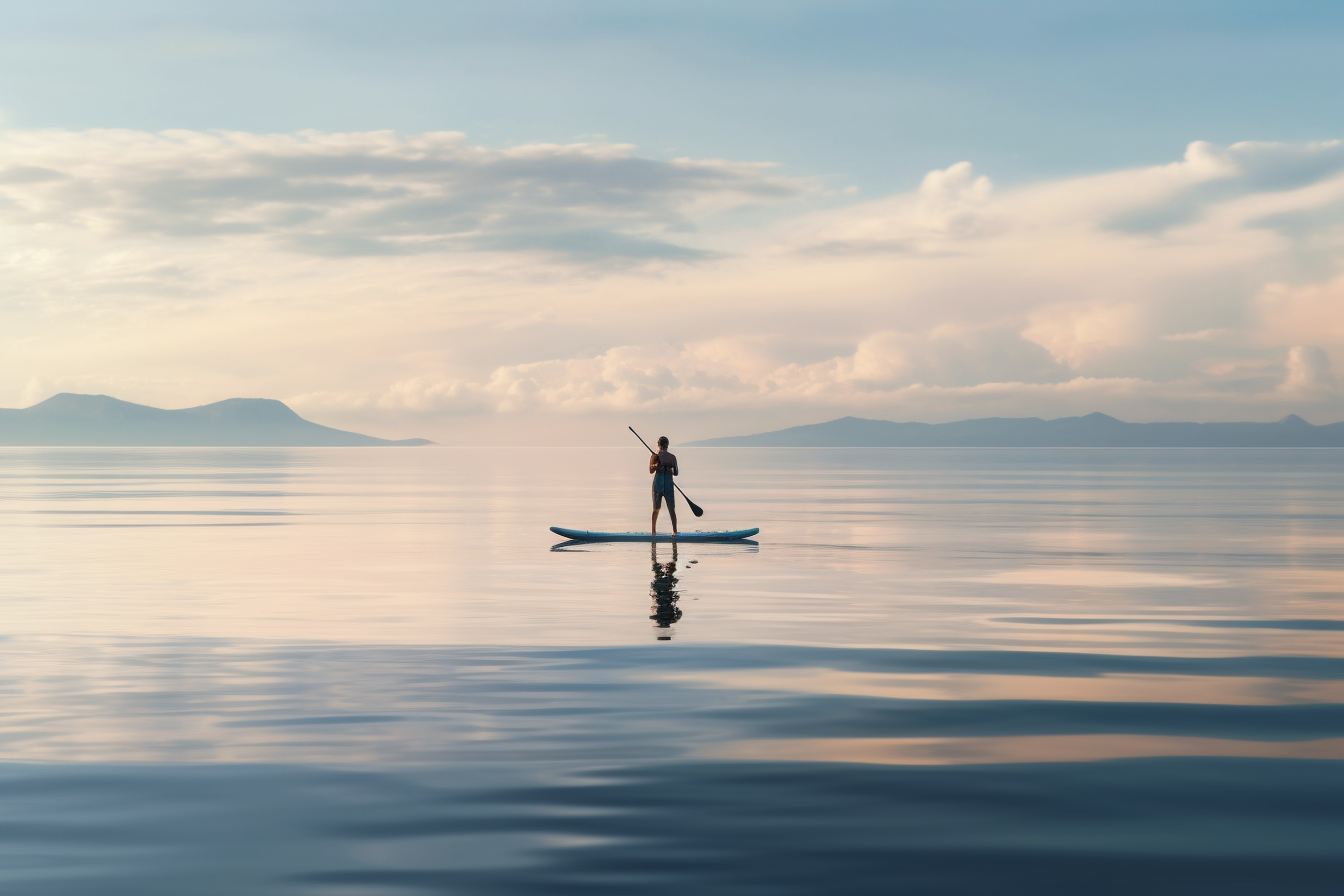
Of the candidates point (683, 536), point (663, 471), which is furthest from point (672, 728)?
point (683, 536)

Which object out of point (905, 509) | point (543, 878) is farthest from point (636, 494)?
point (543, 878)

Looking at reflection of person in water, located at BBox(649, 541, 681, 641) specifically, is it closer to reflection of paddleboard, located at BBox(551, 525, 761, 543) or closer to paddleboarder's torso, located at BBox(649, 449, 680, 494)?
paddleboarder's torso, located at BBox(649, 449, 680, 494)

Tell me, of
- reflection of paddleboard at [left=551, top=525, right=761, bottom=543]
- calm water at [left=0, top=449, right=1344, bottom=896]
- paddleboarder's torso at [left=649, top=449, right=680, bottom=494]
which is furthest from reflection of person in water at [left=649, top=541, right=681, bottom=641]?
reflection of paddleboard at [left=551, top=525, right=761, bottom=543]

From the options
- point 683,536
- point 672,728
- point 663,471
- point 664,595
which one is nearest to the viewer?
point 672,728

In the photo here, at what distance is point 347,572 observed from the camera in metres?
29.9

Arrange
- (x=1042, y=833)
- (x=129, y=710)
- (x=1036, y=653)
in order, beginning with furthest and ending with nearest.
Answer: (x=1036, y=653) → (x=129, y=710) → (x=1042, y=833)

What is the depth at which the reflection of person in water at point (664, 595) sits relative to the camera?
70.8 feet

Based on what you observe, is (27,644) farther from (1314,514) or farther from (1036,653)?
(1314,514)

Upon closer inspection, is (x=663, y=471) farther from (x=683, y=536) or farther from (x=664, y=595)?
(x=664, y=595)

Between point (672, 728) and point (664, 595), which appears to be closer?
point (672, 728)

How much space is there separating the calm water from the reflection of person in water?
0.42 ft

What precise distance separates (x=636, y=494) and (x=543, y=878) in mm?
73944

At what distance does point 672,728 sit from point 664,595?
484 inches

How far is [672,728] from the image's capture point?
1318 centimetres
